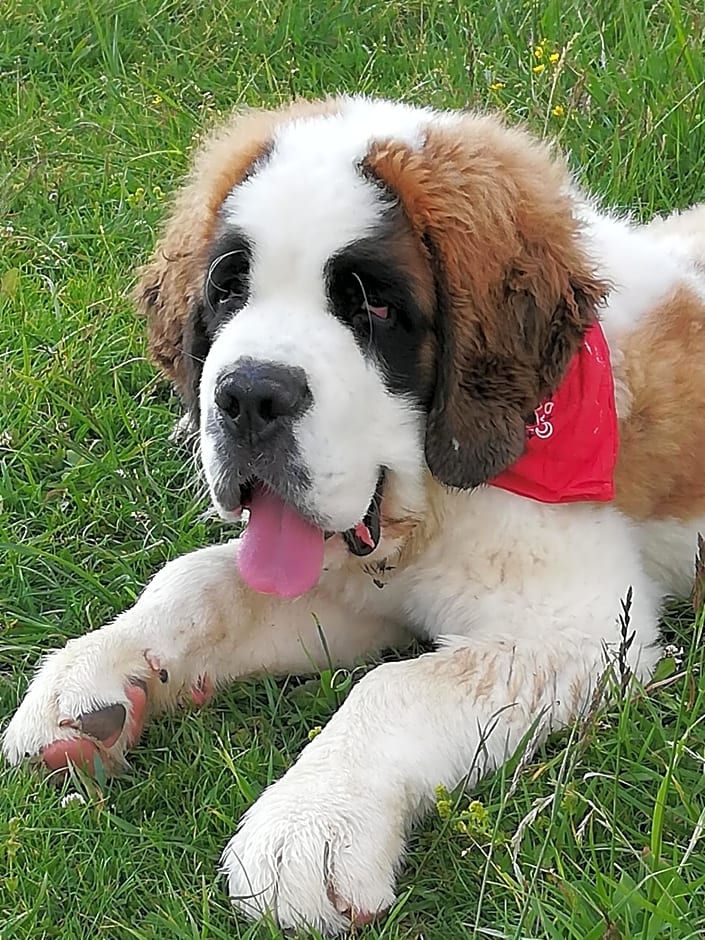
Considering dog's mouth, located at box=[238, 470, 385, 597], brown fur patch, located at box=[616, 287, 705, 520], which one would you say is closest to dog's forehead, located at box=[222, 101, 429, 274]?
dog's mouth, located at box=[238, 470, 385, 597]

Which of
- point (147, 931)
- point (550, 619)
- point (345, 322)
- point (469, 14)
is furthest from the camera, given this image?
point (469, 14)

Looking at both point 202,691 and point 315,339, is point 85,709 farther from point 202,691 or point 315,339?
point 315,339

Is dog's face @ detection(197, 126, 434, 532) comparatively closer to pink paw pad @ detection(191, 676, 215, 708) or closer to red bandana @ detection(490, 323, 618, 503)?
red bandana @ detection(490, 323, 618, 503)

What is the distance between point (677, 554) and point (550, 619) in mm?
575

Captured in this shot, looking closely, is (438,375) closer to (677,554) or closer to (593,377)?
(593,377)

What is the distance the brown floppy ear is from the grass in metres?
0.64

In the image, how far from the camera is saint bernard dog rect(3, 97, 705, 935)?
291cm

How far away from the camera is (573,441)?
10.6 feet

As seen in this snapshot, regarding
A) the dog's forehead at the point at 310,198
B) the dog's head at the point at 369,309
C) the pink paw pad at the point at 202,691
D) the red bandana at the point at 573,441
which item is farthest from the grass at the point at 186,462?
the dog's forehead at the point at 310,198

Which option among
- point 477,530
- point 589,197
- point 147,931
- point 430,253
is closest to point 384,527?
point 477,530

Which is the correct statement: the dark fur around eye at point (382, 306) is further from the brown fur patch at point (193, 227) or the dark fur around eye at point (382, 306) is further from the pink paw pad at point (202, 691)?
the pink paw pad at point (202, 691)

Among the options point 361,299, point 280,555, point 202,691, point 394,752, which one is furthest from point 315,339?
point 202,691

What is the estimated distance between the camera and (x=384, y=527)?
10.7 feet

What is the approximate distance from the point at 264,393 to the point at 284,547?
47 cm
